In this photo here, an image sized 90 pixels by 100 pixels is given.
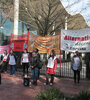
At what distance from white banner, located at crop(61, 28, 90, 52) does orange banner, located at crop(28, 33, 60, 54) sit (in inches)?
16.8

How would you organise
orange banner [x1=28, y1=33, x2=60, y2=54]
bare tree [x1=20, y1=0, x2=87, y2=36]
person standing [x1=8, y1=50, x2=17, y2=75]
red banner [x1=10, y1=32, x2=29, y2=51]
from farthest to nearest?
bare tree [x1=20, y1=0, x2=87, y2=36]
red banner [x1=10, y1=32, x2=29, y2=51]
person standing [x1=8, y1=50, x2=17, y2=75]
orange banner [x1=28, y1=33, x2=60, y2=54]

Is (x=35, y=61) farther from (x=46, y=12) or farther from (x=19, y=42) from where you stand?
(x=46, y=12)

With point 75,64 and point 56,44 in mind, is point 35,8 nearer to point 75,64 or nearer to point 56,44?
point 56,44

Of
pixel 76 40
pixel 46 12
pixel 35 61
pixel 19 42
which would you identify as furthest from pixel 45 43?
pixel 46 12

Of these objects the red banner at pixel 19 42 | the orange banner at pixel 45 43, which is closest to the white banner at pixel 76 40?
the orange banner at pixel 45 43

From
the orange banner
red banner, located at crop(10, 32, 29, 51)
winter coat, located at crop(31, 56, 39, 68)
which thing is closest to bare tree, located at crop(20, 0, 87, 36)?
red banner, located at crop(10, 32, 29, 51)

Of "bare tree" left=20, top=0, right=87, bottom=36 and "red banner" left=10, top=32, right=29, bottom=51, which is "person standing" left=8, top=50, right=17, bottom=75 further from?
"bare tree" left=20, top=0, right=87, bottom=36

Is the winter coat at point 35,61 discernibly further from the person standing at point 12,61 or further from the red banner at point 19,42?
the red banner at point 19,42

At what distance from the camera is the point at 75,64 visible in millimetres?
6383

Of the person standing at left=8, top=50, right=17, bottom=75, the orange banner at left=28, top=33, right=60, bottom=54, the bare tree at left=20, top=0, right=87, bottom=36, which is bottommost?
the person standing at left=8, top=50, right=17, bottom=75

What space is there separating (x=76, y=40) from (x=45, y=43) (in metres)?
1.93

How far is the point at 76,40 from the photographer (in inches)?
279

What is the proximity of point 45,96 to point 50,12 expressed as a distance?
940 cm

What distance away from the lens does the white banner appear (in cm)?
672
